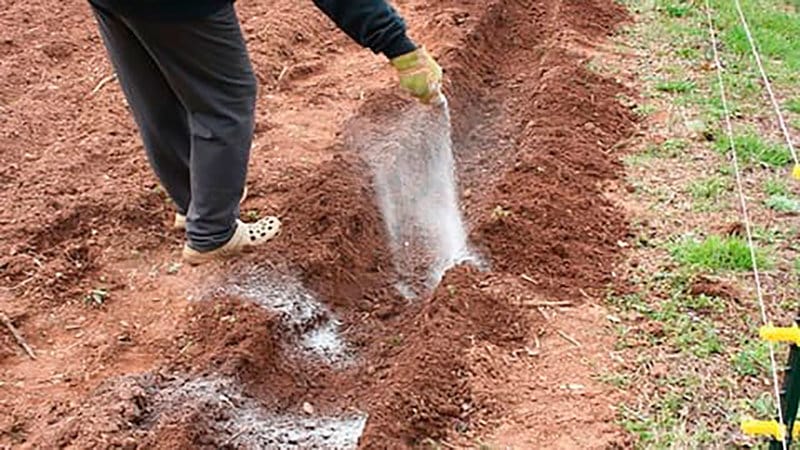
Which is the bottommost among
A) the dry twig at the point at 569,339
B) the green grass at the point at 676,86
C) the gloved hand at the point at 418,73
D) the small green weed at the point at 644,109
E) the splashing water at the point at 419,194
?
the splashing water at the point at 419,194

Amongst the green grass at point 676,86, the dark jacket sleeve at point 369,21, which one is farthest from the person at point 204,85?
the green grass at point 676,86

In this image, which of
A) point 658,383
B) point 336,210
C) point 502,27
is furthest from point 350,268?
point 502,27

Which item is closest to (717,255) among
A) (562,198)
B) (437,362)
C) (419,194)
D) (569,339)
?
(562,198)

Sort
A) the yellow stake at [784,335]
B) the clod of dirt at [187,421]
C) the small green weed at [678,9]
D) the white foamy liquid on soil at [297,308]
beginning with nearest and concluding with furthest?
the yellow stake at [784,335] → the clod of dirt at [187,421] → the white foamy liquid on soil at [297,308] → the small green weed at [678,9]

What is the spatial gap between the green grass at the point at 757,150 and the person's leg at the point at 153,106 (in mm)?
2602

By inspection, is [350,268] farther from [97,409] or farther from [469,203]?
[97,409]

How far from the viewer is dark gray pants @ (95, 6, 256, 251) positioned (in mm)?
3369

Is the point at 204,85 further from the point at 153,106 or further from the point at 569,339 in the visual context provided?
the point at 569,339

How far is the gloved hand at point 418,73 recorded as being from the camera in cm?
343

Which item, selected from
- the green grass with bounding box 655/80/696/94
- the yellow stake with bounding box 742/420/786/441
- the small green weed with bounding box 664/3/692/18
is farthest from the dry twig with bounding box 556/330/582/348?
the small green weed with bounding box 664/3/692/18

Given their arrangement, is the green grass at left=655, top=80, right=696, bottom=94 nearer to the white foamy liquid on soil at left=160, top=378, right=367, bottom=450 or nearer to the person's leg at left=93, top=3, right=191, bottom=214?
the person's leg at left=93, top=3, right=191, bottom=214

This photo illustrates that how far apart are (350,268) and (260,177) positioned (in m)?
0.78

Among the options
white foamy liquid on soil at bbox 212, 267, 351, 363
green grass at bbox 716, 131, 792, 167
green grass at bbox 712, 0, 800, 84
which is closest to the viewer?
white foamy liquid on soil at bbox 212, 267, 351, 363

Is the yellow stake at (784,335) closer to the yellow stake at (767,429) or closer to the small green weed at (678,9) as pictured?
the yellow stake at (767,429)
